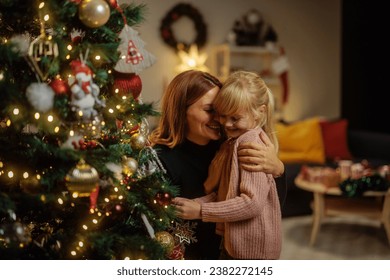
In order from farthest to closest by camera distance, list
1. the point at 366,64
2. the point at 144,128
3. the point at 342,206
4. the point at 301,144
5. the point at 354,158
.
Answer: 1. the point at 366,64
2. the point at 354,158
3. the point at 301,144
4. the point at 342,206
5. the point at 144,128

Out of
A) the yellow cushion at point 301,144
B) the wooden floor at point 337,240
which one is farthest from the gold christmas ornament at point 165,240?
the yellow cushion at point 301,144

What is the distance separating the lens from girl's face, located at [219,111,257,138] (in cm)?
145

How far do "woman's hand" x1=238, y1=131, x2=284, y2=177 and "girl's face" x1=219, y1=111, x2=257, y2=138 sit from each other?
0.26 feet

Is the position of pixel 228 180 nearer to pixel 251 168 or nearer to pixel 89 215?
pixel 251 168

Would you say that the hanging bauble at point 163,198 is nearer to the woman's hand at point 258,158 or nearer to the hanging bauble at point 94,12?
the woman's hand at point 258,158

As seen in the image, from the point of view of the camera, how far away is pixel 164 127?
1627 millimetres

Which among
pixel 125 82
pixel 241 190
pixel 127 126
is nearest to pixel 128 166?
pixel 127 126

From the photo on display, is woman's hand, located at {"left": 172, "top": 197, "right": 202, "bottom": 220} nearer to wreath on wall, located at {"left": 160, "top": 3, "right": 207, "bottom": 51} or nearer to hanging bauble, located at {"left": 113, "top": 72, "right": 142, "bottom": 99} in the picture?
hanging bauble, located at {"left": 113, "top": 72, "right": 142, "bottom": 99}

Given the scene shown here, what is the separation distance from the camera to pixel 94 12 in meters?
1.11

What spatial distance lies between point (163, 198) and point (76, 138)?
0.92 ft

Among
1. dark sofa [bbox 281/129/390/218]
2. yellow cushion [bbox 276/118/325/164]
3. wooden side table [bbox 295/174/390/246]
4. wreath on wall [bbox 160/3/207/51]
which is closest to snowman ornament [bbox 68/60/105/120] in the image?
wooden side table [bbox 295/174/390/246]

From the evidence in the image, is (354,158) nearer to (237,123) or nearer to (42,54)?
(237,123)
